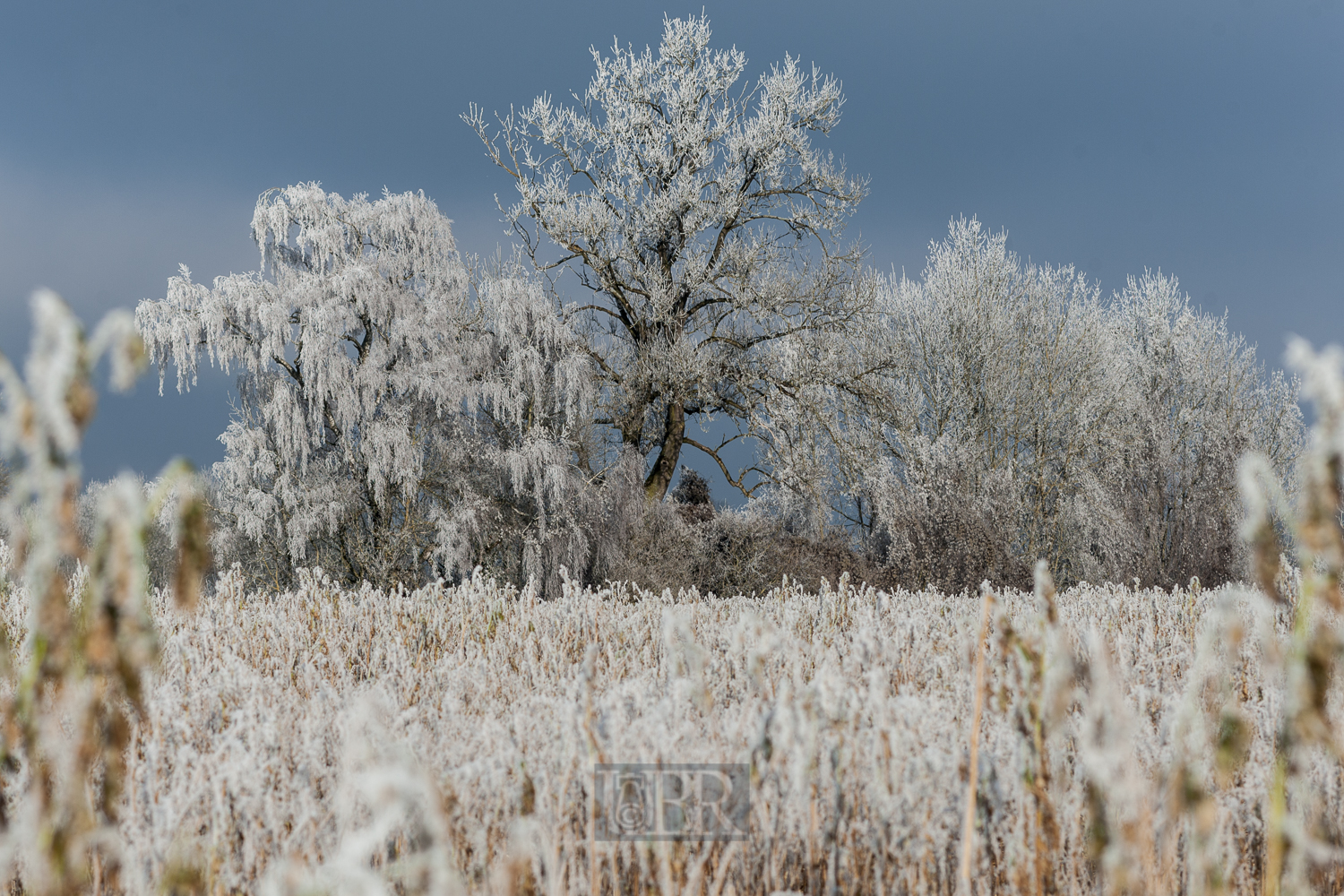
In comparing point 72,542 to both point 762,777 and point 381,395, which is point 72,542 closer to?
point 762,777

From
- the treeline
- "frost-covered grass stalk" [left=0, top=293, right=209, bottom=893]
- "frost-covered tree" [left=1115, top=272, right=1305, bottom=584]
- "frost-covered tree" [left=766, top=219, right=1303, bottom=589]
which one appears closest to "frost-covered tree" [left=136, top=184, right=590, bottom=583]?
the treeline

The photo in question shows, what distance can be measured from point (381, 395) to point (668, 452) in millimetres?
5807

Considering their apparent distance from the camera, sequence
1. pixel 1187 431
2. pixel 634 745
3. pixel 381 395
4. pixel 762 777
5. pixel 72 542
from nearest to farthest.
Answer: pixel 72 542
pixel 762 777
pixel 634 745
pixel 381 395
pixel 1187 431

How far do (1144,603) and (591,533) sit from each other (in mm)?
10417

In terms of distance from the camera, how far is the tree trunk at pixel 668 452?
56.0ft

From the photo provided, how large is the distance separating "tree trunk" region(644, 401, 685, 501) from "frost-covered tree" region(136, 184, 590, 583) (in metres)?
2.70

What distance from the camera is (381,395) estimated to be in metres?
14.1

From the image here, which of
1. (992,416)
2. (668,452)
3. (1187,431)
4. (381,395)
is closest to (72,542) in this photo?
(381,395)

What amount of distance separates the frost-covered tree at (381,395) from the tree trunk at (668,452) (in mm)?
2701

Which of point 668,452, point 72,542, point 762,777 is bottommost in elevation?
point 762,777

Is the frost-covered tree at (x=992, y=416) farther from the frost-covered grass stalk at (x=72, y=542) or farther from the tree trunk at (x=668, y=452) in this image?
the frost-covered grass stalk at (x=72, y=542)

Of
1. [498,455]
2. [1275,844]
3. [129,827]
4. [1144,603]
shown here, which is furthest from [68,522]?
[498,455]

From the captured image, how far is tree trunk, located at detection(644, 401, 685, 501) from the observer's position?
17062 mm

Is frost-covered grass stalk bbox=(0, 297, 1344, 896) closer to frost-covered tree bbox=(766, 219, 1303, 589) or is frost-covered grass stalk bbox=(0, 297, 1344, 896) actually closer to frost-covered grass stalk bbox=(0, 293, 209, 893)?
frost-covered grass stalk bbox=(0, 293, 209, 893)
